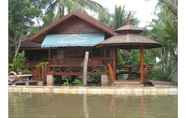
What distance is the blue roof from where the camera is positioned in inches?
530

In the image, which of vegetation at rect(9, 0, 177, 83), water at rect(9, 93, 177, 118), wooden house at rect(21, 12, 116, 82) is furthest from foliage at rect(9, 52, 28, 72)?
water at rect(9, 93, 177, 118)

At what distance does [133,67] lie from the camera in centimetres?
1382

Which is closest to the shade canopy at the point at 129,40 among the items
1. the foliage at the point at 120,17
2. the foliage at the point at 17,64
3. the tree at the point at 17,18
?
the foliage at the point at 17,64

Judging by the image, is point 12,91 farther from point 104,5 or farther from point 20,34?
point 104,5

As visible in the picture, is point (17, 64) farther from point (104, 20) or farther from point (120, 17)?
point (104, 20)

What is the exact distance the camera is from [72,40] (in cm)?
1372

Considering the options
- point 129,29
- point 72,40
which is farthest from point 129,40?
point 72,40

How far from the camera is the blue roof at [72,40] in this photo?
44.1ft

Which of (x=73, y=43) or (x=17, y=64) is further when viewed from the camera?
(x=17, y=64)

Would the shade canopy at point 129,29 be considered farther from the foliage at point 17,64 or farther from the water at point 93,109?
the water at point 93,109
